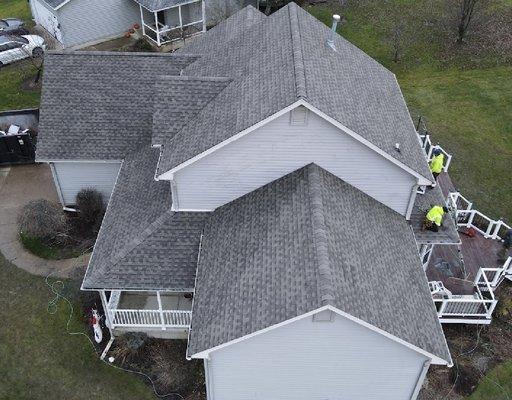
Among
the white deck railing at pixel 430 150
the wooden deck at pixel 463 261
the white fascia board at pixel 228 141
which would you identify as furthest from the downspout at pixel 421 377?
the white deck railing at pixel 430 150

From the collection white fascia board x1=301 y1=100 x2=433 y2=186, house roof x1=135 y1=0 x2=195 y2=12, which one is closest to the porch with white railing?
white fascia board x1=301 y1=100 x2=433 y2=186

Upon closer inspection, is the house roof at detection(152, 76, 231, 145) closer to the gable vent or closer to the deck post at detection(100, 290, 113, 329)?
the gable vent

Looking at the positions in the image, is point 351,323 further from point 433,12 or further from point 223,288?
point 433,12

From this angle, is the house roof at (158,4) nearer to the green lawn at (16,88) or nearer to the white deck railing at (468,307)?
the green lawn at (16,88)

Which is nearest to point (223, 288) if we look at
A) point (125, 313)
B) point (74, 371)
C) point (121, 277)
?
point (121, 277)

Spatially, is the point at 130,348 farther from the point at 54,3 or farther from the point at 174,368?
the point at 54,3
